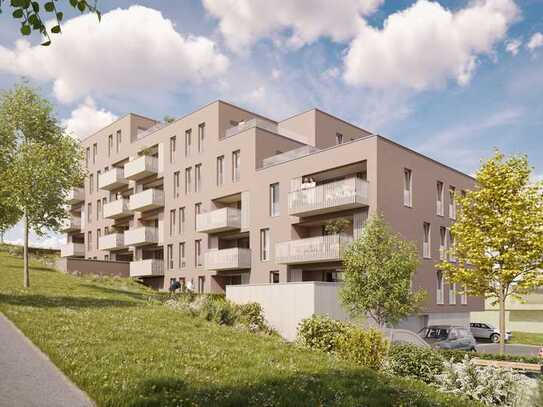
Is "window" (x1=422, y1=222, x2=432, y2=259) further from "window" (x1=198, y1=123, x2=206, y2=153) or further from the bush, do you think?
the bush

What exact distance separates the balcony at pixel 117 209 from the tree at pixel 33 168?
1616 cm

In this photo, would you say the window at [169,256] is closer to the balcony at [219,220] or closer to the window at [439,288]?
the balcony at [219,220]

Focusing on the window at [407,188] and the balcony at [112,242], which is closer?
the window at [407,188]

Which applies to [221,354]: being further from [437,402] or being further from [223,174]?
[223,174]

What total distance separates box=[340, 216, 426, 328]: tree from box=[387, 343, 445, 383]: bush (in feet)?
22.7

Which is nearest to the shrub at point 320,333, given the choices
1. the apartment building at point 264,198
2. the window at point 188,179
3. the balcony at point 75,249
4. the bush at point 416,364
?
the bush at point 416,364

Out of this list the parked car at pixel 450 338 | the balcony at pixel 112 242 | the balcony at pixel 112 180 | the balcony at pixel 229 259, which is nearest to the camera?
the parked car at pixel 450 338

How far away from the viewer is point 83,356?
10.3 m

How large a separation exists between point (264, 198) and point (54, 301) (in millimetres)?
16488

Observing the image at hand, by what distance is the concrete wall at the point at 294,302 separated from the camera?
22938 mm

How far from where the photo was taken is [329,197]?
29281 millimetres

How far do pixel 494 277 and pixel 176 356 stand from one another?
1722cm

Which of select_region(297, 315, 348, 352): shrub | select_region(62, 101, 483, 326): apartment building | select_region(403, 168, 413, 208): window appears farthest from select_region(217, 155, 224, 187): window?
select_region(297, 315, 348, 352): shrub

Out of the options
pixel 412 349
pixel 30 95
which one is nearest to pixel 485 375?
pixel 412 349
